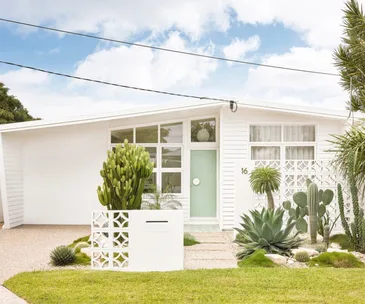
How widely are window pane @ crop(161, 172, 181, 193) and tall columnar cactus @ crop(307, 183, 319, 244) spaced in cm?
493

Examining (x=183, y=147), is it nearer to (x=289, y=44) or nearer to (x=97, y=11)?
(x=97, y=11)

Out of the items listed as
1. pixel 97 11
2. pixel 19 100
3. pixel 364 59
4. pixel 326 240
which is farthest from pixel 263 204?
pixel 19 100

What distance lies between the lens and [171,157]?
13.8 meters

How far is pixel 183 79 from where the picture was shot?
16953mm

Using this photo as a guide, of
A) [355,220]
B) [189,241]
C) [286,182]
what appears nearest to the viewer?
[355,220]

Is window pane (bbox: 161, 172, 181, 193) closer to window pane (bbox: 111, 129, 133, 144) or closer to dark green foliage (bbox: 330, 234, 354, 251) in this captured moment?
window pane (bbox: 111, 129, 133, 144)

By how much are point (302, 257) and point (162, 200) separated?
19.0ft

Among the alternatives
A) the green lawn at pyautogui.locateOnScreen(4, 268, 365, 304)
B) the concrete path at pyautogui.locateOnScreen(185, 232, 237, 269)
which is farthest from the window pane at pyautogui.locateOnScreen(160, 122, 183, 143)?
the green lawn at pyautogui.locateOnScreen(4, 268, 365, 304)

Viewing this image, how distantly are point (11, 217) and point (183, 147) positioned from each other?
5.27 m

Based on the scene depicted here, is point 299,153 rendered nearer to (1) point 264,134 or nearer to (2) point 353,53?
(1) point 264,134

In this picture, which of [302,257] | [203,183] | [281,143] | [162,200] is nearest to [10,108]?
[162,200]

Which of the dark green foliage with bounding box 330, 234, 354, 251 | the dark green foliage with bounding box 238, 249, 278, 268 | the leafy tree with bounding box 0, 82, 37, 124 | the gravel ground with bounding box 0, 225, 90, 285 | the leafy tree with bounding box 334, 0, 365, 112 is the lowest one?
the gravel ground with bounding box 0, 225, 90, 285

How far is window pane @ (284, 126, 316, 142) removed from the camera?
13.1 meters

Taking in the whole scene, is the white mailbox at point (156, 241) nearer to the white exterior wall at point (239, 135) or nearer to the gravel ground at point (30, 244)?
the gravel ground at point (30, 244)
